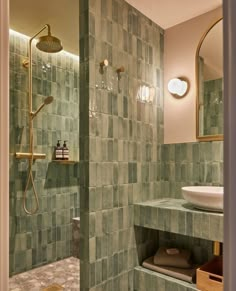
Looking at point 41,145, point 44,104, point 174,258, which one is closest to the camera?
point 174,258

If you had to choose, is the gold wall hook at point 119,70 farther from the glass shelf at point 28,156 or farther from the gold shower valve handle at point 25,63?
the glass shelf at point 28,156

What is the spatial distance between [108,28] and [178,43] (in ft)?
2.96

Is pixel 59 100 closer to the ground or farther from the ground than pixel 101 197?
farther from the ground

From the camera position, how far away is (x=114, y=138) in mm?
2100

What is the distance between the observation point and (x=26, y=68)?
2.73 meters

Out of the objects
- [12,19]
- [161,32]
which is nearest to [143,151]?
[161,32]

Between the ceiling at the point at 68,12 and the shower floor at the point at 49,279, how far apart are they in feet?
8.25

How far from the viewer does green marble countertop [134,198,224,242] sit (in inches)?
71.4

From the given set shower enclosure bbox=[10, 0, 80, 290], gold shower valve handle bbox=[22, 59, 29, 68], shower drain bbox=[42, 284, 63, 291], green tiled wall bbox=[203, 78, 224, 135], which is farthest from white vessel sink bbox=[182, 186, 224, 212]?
gold shower valve handle bbox=[22, 59, 29, 68]

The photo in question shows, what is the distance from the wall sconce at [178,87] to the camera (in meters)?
2.54

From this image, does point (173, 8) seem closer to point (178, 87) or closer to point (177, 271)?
point (178, 87)

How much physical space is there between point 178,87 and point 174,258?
1595 millimetres

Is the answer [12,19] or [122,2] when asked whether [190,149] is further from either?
[12,19]
